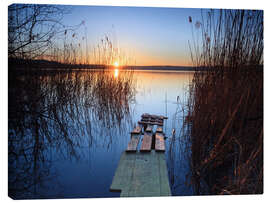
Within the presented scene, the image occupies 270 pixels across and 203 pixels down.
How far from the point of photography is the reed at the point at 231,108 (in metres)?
1.30

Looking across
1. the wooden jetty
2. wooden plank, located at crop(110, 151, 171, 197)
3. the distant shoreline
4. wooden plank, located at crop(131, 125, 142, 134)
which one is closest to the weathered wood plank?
the wooden jetty

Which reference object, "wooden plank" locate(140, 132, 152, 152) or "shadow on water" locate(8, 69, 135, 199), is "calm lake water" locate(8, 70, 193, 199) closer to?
"shadow on water" locate(8, 69, 135, 199)

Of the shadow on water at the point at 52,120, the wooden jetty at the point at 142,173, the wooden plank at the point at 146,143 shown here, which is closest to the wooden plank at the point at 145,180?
the wooden jetty at the point at 142,173

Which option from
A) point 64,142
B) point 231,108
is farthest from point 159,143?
point 64,142

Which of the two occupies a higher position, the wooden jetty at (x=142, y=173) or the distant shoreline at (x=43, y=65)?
the distant shoreline at (x=43, y=65)

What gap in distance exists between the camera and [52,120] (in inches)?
75.6

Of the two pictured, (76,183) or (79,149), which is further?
(79,149)

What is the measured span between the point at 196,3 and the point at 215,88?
2.11 feet

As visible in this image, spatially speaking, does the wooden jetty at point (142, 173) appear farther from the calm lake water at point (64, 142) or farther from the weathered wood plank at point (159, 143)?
the calm lake water at point (64, 142)

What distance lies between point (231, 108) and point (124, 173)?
87cm

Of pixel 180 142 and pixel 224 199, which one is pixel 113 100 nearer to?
pixel 180 142

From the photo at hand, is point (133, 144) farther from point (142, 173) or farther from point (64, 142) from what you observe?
point (64, 142)
